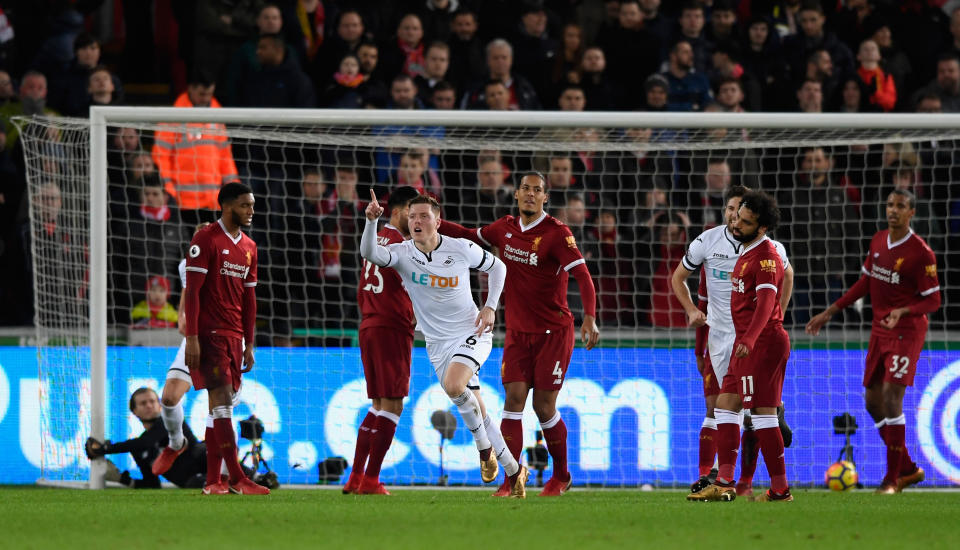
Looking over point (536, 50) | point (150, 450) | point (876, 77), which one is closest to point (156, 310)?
point (150, 450)

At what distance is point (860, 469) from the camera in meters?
12.2

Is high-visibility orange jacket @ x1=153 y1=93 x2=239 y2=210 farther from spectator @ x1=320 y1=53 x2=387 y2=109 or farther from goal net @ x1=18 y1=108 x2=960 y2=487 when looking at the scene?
spectator @ x1=320 y1=53 x2=387 y2=109

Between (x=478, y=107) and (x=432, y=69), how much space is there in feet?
2.43

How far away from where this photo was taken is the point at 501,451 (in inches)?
365

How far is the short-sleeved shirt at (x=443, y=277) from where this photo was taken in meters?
9.38

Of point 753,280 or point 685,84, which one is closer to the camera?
point 753,280

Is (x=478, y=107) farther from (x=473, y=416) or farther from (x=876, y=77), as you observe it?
(x=473, y=416)

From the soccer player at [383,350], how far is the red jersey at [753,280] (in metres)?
2.34

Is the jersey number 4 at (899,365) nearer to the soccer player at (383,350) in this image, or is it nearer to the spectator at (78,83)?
the soccer player at (383,350)

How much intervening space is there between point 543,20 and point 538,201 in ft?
20.6

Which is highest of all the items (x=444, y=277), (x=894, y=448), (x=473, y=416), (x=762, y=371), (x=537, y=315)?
(x=444, y=277)

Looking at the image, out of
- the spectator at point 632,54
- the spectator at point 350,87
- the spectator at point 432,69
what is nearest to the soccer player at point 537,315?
the spectator at point 350,87

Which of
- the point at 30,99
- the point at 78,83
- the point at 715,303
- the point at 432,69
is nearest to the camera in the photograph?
the point at 715,303

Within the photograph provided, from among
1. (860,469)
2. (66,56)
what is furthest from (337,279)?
(860,469)
